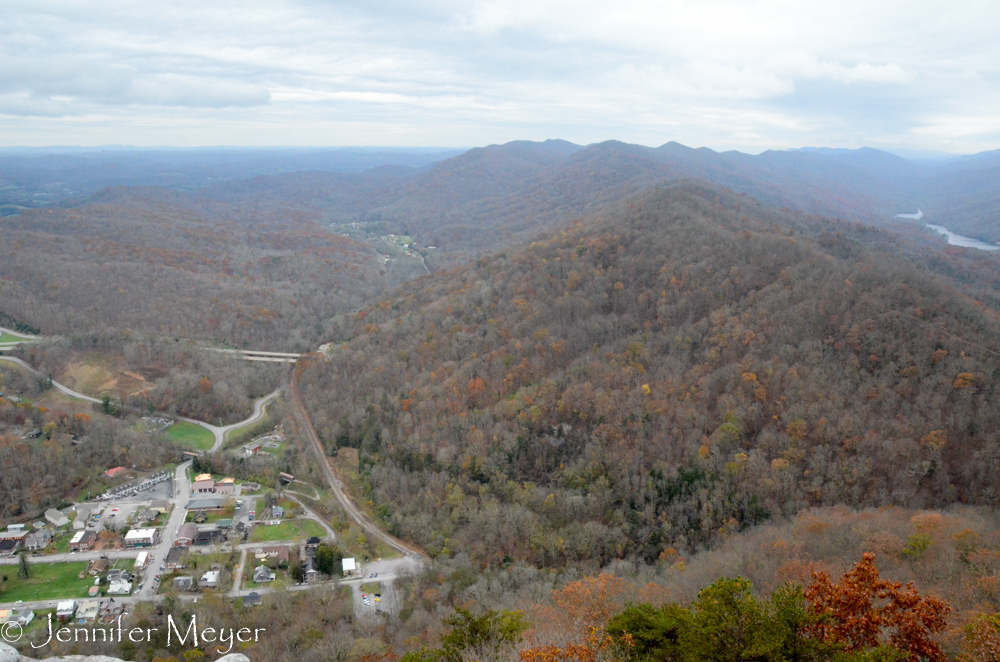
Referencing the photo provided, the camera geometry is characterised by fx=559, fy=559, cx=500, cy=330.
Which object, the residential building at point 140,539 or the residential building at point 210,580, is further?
the residential building at point 140,539

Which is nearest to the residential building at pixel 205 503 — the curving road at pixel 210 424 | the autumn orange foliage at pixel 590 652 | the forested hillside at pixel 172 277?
the curving road at pixel 210 424

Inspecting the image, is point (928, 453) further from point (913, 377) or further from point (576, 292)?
point (576, 292)

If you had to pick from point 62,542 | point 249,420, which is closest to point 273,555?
point 62,542

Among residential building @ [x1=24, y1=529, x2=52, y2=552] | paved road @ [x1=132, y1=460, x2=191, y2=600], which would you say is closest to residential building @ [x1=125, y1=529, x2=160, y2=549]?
paved road @ [x1=132, y1=460, x2=191, y2=600]

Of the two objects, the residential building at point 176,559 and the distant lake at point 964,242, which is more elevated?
the distant lake at point 964,242

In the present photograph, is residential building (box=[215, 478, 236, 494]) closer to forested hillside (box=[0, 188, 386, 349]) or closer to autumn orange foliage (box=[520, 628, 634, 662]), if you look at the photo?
forested hillside (box=[0, 188, 386, 349])

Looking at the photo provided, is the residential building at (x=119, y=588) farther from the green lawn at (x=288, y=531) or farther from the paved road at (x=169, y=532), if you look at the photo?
the green lawn at (x=288, y=531)

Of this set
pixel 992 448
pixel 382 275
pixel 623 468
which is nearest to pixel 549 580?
pixel 623 468

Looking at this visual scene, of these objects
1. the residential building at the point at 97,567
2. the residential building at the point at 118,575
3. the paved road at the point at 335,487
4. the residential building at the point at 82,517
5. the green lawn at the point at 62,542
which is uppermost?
the residential building at the point at 118,575

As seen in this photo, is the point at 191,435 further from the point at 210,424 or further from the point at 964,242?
the point at 964,242
